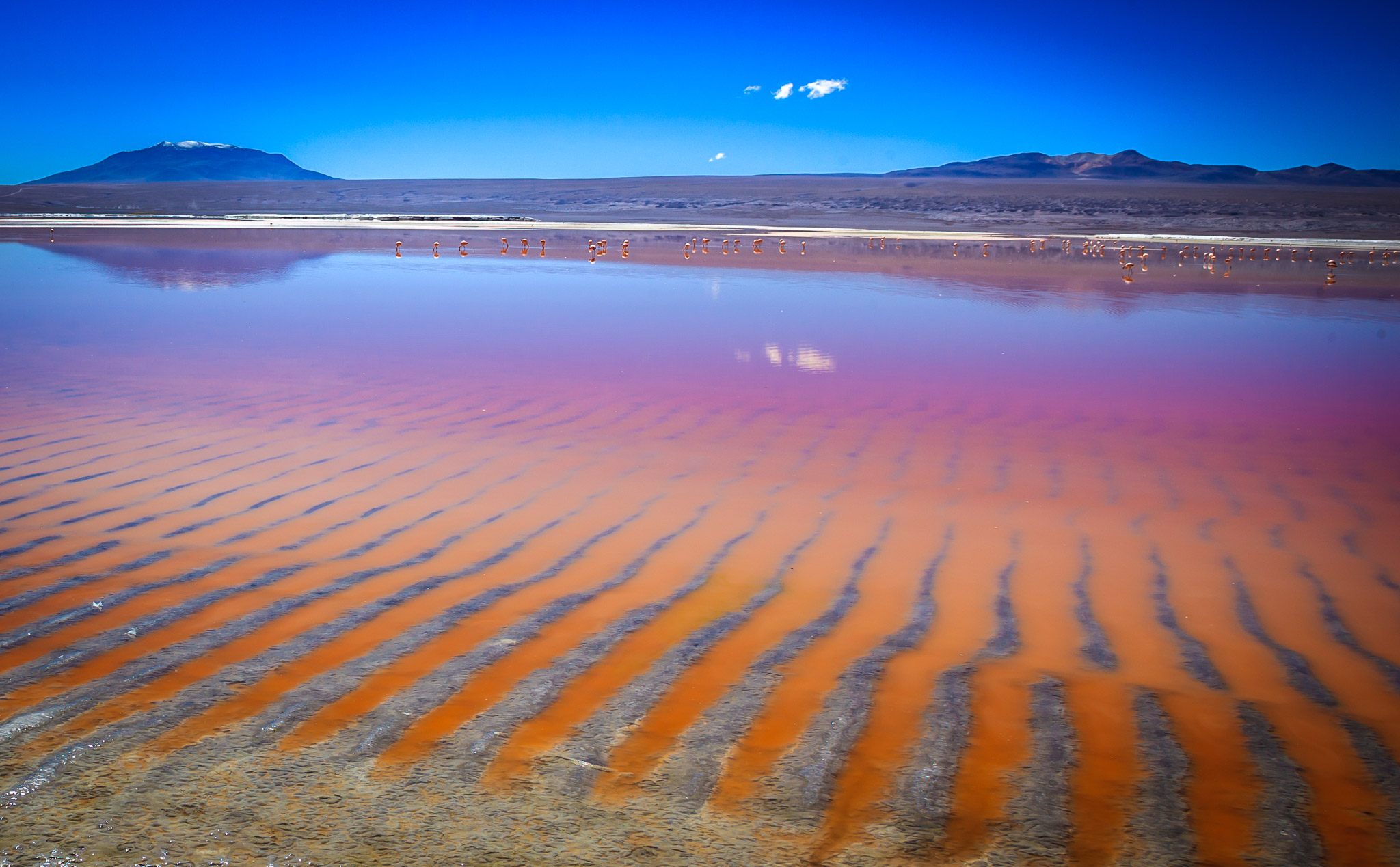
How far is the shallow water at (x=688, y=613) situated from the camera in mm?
2121

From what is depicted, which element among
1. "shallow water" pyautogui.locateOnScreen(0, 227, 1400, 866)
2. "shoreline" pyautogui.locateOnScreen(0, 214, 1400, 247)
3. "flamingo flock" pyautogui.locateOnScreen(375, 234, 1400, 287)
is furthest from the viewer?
"shoreline" pyautogui.locateOnScreen(0, 214, 1400, 247)

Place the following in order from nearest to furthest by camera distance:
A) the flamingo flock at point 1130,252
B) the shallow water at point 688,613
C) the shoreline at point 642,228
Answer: the shallow water at point 688,613 → the flamingo flock at point 1130,252 → the shoreline at point 642,228

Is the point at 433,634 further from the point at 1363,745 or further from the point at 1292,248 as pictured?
the point at 1292,248

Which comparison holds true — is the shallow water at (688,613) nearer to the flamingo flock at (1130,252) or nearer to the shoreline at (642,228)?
the flamingo flock at (1130,252)

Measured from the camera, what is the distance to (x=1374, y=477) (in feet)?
18.3

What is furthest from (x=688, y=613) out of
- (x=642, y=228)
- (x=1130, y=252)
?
(x=642, y=228)

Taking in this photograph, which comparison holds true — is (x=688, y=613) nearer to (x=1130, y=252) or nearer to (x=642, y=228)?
(x=1130, y=252)

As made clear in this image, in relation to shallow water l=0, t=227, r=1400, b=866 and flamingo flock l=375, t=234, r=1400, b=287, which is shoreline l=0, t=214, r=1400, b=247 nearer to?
flamingo flock l=375, t=234, r=1400, b=287

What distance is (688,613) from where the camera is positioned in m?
3.36

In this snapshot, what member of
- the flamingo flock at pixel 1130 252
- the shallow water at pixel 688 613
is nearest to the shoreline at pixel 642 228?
the flamingo flock at pixel 1130 252

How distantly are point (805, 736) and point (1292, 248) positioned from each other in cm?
3553

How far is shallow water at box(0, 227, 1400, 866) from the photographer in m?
2.12

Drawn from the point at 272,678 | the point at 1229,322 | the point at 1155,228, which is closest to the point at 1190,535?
the point at 272,678

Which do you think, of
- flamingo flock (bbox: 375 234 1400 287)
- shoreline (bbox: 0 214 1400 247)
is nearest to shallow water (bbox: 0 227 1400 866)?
flamingo flock (bbox: 375 234 1400 287)
